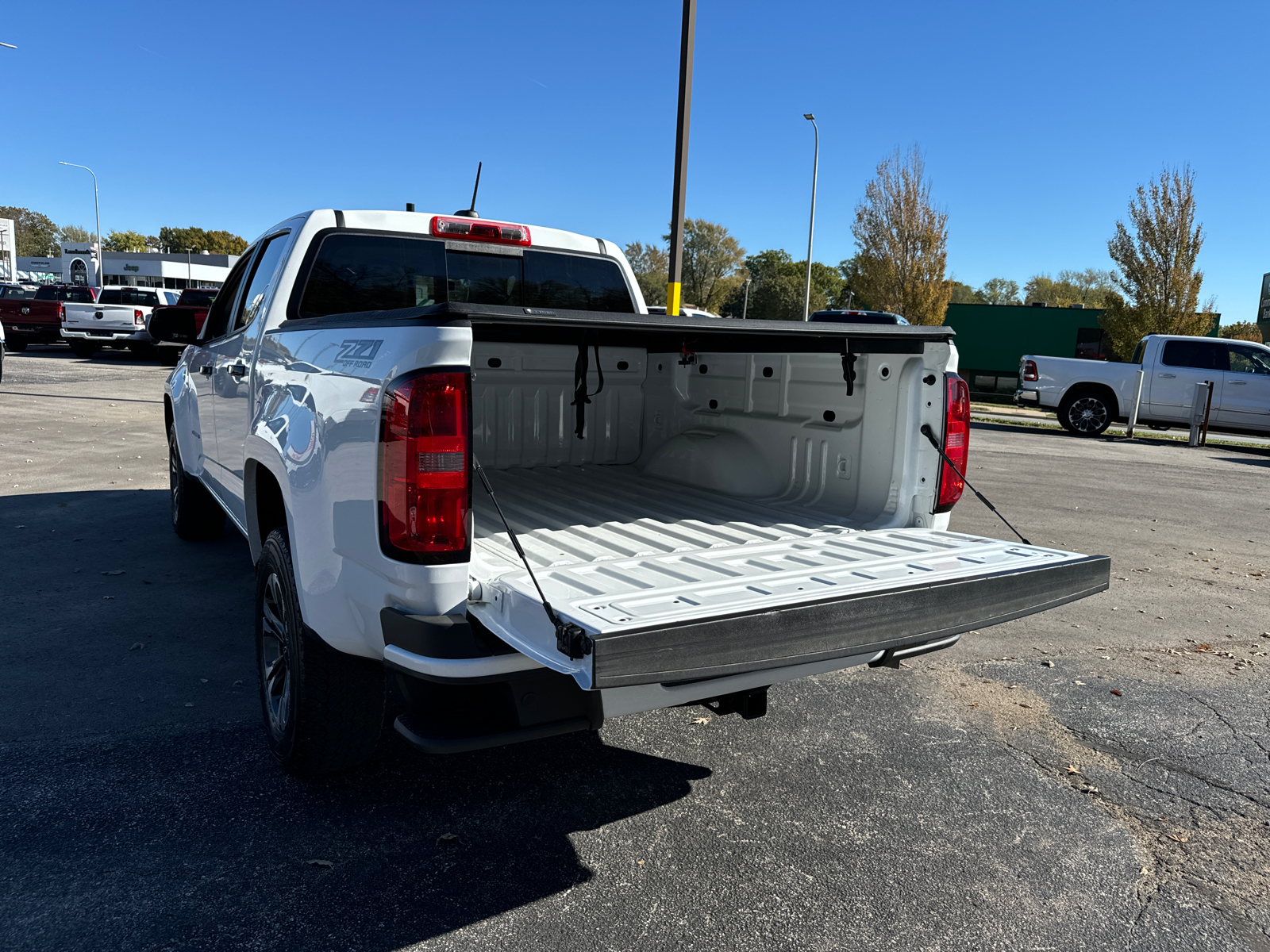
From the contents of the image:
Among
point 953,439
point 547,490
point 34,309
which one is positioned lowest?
point 547,490

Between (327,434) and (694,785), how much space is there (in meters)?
1.81

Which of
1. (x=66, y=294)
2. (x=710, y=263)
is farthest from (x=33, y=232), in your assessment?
(x=66, y=294)

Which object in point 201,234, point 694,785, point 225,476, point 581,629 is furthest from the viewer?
point 201,234

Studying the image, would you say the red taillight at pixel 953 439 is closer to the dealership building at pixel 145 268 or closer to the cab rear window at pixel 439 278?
the cab rear window at pixel 439 278

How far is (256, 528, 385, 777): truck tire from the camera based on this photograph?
9.69ft

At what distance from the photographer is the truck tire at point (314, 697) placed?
9.69 feet

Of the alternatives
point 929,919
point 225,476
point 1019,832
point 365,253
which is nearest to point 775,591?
point 929,919

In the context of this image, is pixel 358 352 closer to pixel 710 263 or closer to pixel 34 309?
pixel 34 309

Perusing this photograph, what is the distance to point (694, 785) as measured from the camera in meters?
3.41

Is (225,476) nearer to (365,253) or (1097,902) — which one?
(365,253)

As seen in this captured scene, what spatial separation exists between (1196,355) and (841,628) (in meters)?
17.7

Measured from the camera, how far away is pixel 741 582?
2.80 metres

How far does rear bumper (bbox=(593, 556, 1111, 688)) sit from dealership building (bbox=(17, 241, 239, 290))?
81493 millimetres

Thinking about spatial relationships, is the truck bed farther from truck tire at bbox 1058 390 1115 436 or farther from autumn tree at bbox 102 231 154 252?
autumn tree at bbox 102 231 154 252
